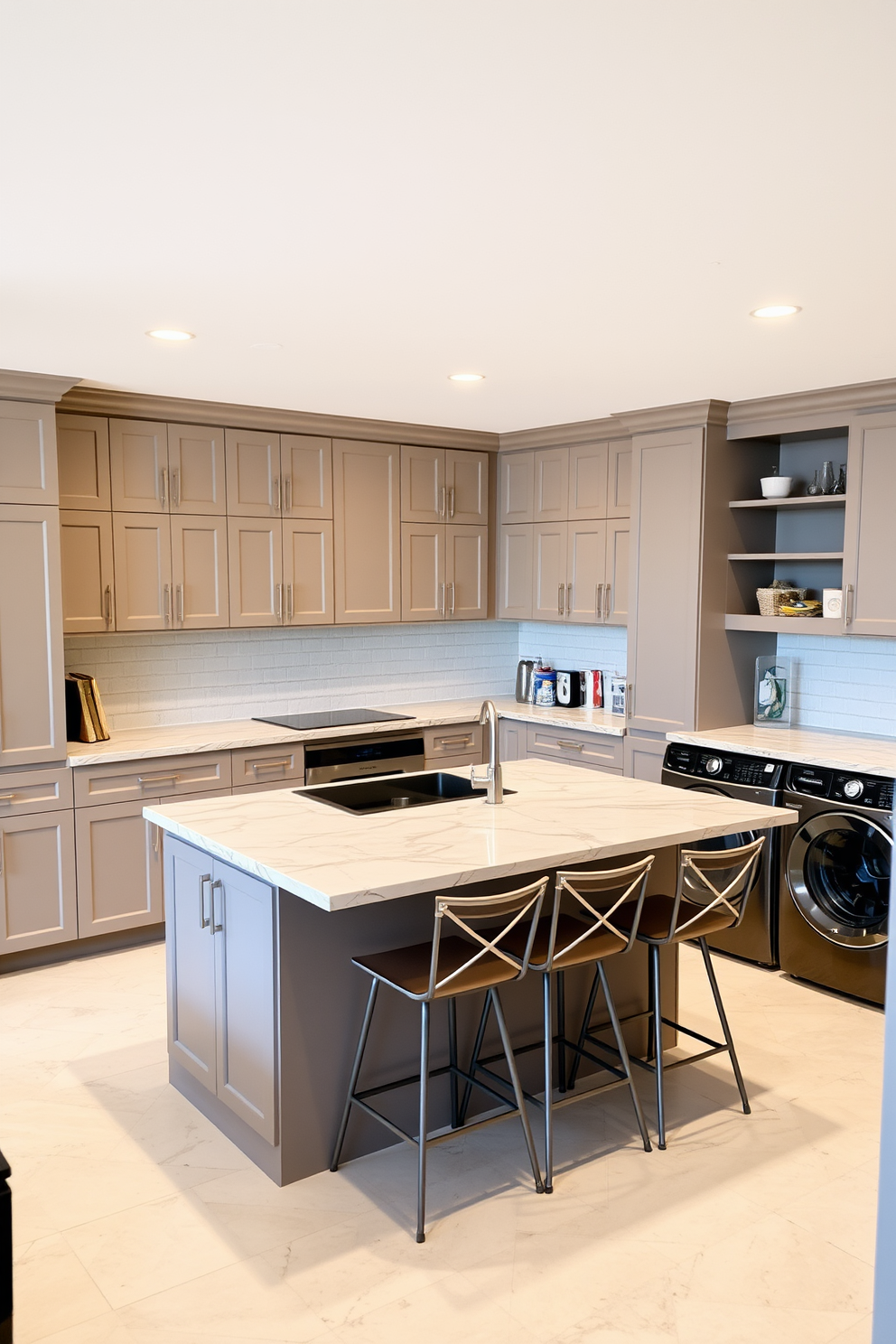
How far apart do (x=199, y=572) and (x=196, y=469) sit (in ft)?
1.60

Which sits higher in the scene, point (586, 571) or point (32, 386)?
point (32, 386)

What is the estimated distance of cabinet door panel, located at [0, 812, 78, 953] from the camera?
13.9ft

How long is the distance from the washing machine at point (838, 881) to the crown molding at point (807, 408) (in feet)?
4.88

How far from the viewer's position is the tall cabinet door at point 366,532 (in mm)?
5406

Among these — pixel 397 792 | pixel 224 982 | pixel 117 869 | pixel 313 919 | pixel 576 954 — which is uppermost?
pixel 397 792

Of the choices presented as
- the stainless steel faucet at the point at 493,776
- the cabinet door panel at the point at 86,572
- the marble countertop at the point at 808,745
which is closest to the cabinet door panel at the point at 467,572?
the marble countertop at the point at 808,745

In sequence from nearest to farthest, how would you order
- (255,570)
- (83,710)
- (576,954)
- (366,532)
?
(576,954)
(83,710)
(255,570)
(366,532)

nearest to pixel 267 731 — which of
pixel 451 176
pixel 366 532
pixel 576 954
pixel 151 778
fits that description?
pixel 151 778

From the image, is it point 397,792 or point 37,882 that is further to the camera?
point 37,882

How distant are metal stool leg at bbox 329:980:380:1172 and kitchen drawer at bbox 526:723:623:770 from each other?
8.66 ft

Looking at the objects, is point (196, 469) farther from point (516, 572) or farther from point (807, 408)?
point (807, 408)

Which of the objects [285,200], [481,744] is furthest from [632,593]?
[285,200]

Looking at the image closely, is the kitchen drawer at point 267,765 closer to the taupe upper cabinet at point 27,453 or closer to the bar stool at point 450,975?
the taupe upper cabinet at point 27,453

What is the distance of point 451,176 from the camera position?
80.0 inches
